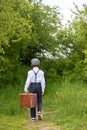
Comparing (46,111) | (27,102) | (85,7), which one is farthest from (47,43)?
(27,102)

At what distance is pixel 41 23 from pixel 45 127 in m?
9.48

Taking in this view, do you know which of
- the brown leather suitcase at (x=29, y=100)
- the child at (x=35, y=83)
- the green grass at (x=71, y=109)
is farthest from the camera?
the child at (x=35, y=83)

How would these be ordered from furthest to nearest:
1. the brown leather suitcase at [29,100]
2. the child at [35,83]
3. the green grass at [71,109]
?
the child at [35,83]
the brown leather suitcase at [29,100]
the green grass at [71,109]

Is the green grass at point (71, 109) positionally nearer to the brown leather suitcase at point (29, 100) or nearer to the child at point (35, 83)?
the child at point (35, 83)

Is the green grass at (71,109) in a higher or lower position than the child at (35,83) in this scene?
lower

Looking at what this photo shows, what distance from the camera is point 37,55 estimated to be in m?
19.4

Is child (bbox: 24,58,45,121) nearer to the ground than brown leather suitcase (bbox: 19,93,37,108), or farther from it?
farther from it

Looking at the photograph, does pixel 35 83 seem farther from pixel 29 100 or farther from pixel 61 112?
pixel 61 112

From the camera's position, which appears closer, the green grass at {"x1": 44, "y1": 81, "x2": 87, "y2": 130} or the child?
the green grass at {"x1": 44, "y1": 81, "x2": 87, "y2": 130}

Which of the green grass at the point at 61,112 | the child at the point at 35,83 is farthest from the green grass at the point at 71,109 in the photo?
the child at the point at 35,83

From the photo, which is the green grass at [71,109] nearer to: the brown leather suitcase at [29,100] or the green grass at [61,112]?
the green grass at [61,112]

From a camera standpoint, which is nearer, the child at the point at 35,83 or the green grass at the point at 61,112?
the green grass at the point at 61,112

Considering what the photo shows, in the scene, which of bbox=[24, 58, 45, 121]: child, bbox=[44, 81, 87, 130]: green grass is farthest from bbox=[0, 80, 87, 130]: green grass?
bbox=[24, 58, 45, 121]: child

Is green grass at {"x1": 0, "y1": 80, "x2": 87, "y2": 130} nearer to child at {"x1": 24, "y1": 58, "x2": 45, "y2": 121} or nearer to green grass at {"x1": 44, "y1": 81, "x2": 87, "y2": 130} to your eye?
green grass at {"x1": 44, "y1": 81, "x2": 87, "y2": 130}
